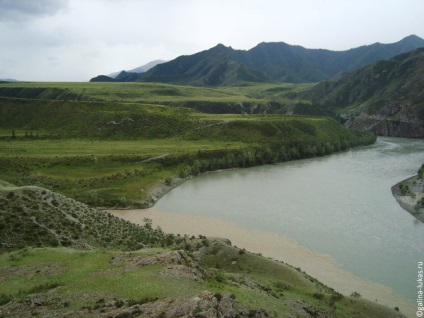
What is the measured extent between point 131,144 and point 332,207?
70772mm

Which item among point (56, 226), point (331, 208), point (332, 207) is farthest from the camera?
point (332, 207)

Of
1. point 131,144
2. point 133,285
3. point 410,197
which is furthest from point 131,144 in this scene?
point 133,285

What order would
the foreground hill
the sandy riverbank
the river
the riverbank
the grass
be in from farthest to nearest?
1. the riverbank
2. the river
3. the sandy riverbank
4. the grass
5. the foreground hill

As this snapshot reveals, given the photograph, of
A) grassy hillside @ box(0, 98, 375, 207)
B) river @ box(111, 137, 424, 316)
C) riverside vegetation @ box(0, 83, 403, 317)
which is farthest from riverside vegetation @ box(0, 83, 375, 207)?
river @ box(111, 137, 424, 316)

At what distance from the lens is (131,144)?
125125mm

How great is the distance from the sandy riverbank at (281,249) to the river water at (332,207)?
1.51 meters

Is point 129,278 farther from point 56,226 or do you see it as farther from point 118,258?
point 56,226

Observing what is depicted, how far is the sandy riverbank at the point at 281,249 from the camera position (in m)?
42.2

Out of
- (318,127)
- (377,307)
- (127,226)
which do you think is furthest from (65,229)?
(318,127)

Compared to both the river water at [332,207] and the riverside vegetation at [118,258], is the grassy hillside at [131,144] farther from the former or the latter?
the river water at [332,207]

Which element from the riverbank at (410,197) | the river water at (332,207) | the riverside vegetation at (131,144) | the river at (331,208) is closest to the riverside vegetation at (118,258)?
the riverside vegetation at (131,144)

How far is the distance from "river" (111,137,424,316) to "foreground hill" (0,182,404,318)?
1649cm

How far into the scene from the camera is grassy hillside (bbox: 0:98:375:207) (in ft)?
284

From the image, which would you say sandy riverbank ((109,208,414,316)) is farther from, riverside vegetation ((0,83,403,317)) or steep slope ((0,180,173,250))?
steep slope ((0,180,173,250))
